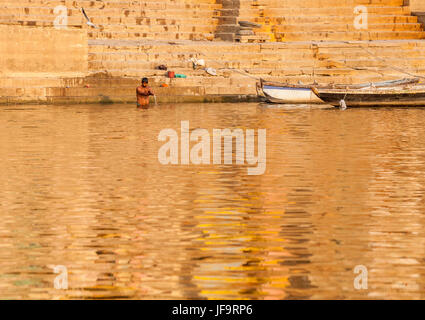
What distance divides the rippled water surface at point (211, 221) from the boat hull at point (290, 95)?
9.68m

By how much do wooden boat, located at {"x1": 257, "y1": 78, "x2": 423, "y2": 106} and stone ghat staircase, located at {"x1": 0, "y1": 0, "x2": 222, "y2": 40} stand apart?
451 centimetres

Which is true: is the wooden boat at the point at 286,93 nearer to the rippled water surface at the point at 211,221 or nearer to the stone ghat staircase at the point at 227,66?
the stone ghat staircase at the point at 227,66

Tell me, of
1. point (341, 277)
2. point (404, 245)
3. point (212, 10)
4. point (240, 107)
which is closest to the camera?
point (341, 277)

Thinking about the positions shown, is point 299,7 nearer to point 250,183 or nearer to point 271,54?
point 271,54

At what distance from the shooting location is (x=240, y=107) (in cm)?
2578

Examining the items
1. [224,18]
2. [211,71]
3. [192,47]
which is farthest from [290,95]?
[224,18]

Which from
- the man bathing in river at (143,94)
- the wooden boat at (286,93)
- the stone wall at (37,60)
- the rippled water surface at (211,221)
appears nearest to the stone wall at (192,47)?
the stone wall at (37,60)

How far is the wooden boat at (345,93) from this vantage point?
2650 cm

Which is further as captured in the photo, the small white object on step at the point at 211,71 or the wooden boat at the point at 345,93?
the small white object on step at the point at 211,71

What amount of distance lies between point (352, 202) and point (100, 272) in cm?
363

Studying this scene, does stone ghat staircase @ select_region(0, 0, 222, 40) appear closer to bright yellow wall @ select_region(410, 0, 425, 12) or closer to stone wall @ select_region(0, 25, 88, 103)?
stone wall @ select_region(0, 25, 88, 103)

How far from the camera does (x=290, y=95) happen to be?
2698cm

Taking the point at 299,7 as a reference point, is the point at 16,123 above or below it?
below
